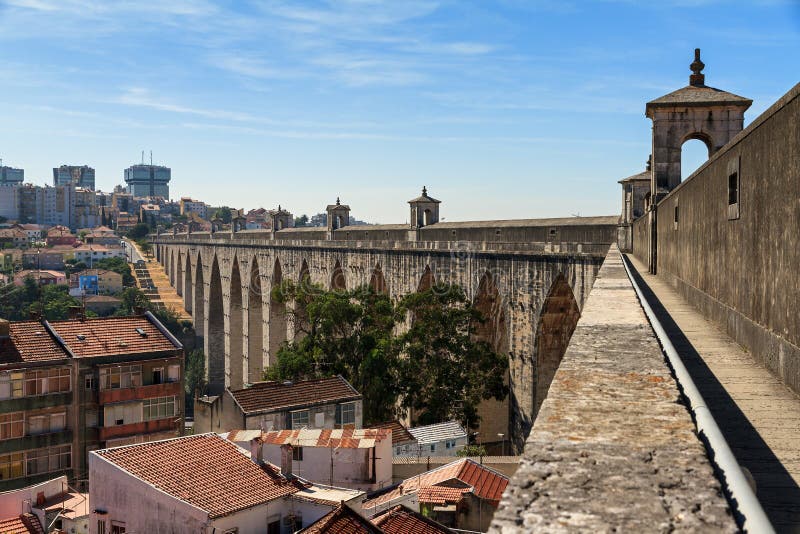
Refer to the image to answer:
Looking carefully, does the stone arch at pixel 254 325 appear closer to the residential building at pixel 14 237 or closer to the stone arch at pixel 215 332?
the stone arch at pixel 215 332

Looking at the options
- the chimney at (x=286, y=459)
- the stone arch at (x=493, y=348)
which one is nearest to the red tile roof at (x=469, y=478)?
the chimney at (x=286, y=459)

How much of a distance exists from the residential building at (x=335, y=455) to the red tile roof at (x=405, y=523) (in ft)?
7.75

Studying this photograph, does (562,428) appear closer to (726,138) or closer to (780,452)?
(780,452)

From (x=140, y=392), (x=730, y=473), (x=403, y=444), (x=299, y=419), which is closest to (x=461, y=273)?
(x=403, y=444)

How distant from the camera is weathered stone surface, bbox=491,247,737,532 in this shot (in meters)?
1.52

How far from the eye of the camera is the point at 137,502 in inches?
511

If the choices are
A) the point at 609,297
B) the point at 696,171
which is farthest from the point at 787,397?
the point at 696,171

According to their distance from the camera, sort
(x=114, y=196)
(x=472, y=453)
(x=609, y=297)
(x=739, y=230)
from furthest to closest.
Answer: (x=114, y=196)
(x=472, y=453)
(x=609, y=297)
(x=739, y=230)

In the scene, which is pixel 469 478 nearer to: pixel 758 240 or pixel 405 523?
pixel 405 523

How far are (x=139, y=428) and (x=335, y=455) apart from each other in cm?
695

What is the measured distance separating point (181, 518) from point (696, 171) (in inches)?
367

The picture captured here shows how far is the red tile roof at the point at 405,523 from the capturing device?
12198mm

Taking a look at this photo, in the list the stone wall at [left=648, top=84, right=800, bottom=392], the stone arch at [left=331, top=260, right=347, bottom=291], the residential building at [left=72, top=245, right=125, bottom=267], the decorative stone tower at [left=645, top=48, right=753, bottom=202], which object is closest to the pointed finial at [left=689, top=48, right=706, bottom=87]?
the decorative stone tower at [left=645, top=48, right=753, bottom=202]

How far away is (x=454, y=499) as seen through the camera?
14266 mm
